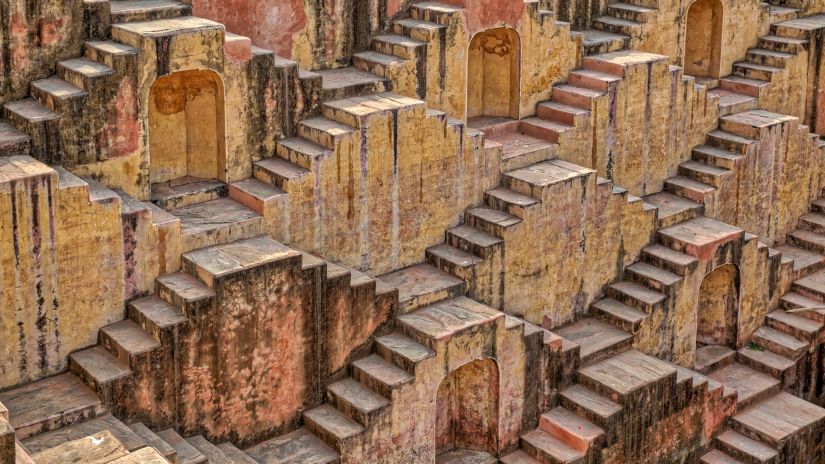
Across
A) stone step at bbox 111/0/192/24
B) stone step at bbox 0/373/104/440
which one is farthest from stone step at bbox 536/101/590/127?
stone step at bbox 0/373/104/440

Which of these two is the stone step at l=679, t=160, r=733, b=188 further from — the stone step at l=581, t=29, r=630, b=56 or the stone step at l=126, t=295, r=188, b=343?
the stone step at l=126, t=295, r=188, b=343

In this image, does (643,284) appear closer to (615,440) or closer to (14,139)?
(615,440)

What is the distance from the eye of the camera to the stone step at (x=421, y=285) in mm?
Result: 16750

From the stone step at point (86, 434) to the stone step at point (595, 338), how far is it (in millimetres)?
6402

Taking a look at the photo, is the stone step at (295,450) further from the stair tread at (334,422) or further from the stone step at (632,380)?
the stone step at (632,380)

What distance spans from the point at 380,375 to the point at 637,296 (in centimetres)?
475

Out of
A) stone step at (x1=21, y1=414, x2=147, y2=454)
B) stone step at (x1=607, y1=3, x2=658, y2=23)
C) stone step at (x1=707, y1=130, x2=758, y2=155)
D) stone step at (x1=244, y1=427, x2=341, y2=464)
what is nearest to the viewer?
stone step at (x1=21, y1=414, x2=147, y2=454)

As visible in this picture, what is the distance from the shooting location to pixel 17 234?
14.0 m

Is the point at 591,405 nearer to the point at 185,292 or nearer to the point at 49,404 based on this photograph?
the point at 185,292

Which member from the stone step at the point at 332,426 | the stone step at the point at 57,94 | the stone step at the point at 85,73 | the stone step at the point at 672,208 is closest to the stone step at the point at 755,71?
the stone step at the point at 672,208

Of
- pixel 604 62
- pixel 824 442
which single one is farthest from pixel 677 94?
pixel 824 442

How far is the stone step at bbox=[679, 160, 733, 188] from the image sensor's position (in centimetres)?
2088

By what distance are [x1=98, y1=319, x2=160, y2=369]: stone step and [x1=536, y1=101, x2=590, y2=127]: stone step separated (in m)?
7.47

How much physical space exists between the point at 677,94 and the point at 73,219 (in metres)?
10.0
